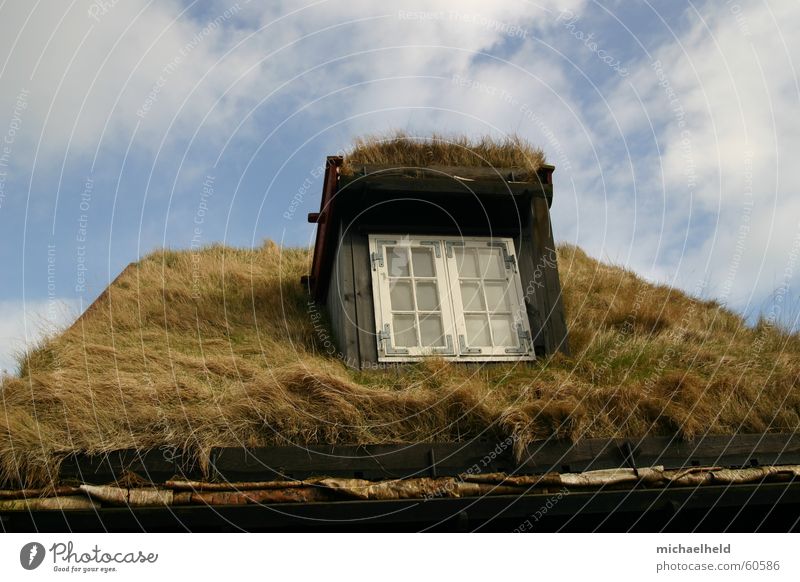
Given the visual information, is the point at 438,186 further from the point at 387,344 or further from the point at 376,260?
the point at 387,344

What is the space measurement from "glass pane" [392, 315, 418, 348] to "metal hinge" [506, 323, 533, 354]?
3.19 feet

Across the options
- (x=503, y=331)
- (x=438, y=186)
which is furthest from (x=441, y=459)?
(x=438, y=186)

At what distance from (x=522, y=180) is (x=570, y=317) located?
2069 mm

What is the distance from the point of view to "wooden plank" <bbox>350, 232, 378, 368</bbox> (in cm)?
736

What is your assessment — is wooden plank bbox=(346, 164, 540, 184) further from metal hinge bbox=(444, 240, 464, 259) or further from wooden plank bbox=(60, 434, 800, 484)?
wooden plank bbox=(60, 434, 800, 484)

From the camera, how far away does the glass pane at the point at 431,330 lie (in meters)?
7.46

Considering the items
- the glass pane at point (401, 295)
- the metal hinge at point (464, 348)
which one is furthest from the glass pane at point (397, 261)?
the metal hinge at point (464, 348)

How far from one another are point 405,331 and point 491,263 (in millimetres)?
1324

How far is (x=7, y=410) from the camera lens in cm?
586

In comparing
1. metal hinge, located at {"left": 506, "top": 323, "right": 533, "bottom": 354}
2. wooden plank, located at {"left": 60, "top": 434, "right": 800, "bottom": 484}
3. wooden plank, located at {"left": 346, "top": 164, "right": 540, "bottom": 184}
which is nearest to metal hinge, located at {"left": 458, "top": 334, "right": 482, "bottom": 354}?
metal hinge, located at {"left": 506, "top": 323, "right": 533, "bottom": 354}

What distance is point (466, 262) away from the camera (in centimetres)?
807

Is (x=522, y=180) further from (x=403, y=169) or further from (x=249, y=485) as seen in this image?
(x=249, y=485)

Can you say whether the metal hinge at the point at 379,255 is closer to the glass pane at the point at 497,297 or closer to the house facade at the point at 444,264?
the house facade at the point at 444,264
